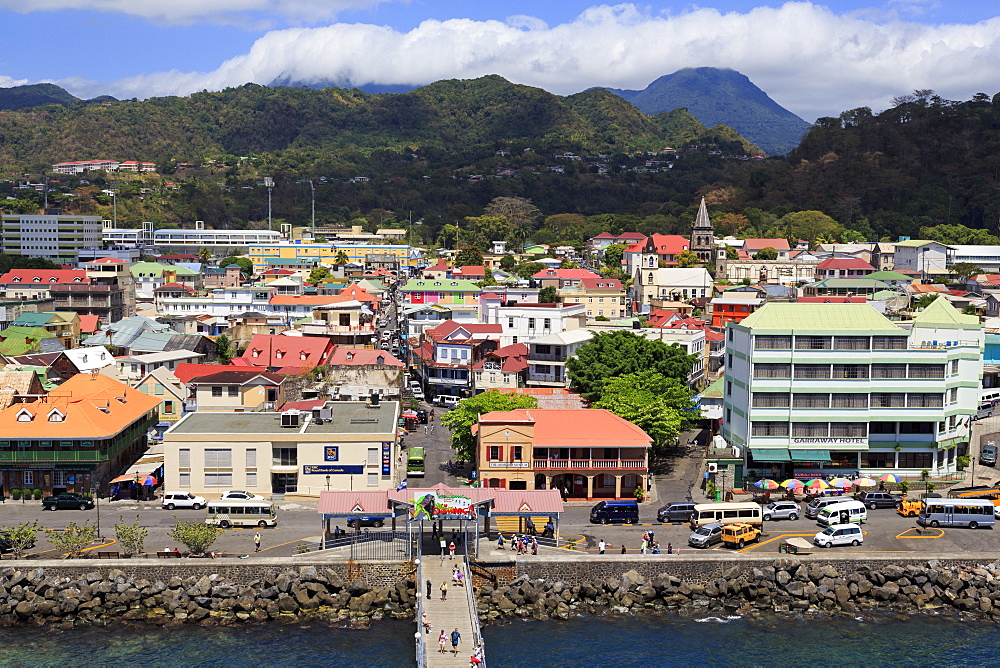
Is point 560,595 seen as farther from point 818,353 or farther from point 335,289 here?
point 335,289

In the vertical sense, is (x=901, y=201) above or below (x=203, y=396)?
above

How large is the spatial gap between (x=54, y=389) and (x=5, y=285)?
147ft

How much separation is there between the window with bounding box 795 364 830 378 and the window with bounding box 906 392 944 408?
3084mm

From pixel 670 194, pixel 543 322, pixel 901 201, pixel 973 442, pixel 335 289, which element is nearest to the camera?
pixel 973 442

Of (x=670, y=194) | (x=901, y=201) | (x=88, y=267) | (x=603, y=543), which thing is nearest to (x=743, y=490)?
(x=603, y=543)

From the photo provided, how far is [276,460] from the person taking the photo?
3403 cm

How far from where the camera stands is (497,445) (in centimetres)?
3453

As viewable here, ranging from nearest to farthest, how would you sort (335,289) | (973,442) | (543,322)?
(973,442)
(543,322)
(335,289)

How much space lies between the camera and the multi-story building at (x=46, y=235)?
117062mm

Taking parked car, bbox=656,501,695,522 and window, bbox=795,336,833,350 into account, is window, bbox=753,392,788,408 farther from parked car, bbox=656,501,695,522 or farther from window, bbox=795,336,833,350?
parked car, bbox=656,501,695,522

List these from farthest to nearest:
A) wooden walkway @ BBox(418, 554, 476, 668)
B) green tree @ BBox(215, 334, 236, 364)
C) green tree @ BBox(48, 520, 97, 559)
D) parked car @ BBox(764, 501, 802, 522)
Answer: green tree @ BBox(215, 334, 236, 364) → parked car @ BBox(764, 501, 802, 522) → green tree @ BBox(48, 520, 97, 559) → wooden walkway @ BBox(418, 554, 476, 668)

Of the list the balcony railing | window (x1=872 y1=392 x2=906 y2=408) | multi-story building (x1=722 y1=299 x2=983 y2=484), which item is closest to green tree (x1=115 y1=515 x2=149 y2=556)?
the balcony railing

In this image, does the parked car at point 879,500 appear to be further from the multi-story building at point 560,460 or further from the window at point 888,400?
the multi-story building at point 560,460

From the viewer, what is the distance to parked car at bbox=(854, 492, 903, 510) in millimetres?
33906
